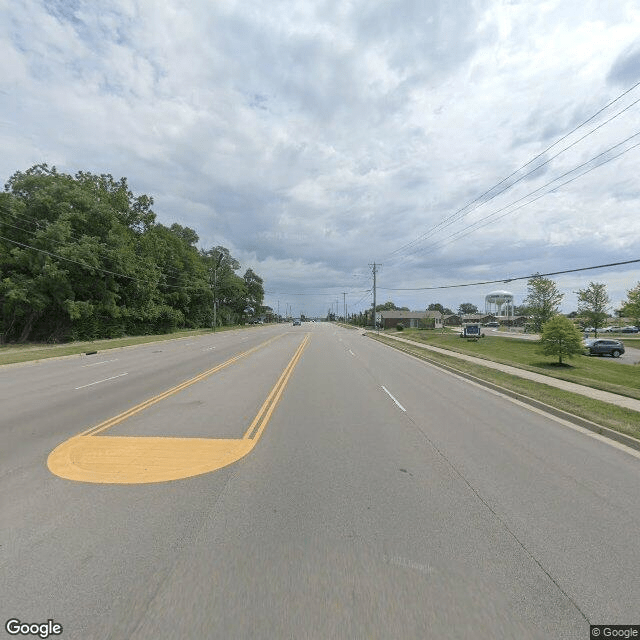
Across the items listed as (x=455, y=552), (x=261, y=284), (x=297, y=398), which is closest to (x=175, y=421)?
(x=297, y=398)

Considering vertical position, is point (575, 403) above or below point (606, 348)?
above

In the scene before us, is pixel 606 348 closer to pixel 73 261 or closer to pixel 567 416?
pixel 567 416

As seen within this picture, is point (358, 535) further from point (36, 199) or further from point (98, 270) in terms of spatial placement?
point (36, 199)

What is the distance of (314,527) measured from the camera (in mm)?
3777

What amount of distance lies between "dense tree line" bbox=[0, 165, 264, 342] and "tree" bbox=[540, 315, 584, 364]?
121ft

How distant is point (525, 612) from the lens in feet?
8.86

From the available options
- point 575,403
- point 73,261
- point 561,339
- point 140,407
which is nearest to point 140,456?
point 140,407

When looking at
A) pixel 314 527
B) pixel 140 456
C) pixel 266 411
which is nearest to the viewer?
pixel 314 527

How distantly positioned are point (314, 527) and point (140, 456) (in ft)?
10.3

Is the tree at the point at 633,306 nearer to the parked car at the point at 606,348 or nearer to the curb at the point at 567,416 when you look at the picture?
the parked car at the point at 606,348

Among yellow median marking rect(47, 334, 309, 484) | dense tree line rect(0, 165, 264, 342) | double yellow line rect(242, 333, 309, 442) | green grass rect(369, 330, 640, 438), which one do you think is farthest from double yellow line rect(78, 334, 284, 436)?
dense tree line rect(0, 165, 264, 342)

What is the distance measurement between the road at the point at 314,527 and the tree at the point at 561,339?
21096mm

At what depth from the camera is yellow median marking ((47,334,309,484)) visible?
5020 millimetres

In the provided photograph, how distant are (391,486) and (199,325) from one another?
252 feet
